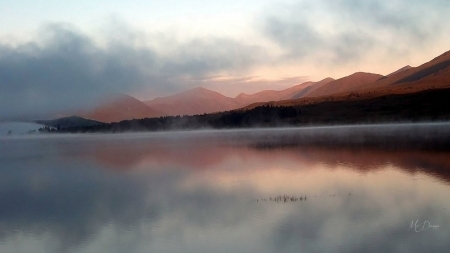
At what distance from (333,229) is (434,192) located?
259 inches

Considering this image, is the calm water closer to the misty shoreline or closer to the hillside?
the misty shoreline

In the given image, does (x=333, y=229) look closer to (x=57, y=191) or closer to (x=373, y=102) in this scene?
(x=57, y=191)

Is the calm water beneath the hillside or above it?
beneath

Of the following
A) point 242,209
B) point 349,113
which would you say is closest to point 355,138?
point 242,209

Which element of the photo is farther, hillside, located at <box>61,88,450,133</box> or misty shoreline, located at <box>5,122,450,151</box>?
hillside, located at <box>61,88,450,133</box>

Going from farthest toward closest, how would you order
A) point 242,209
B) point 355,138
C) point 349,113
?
1. point 349,113
2. point 355,138
3. point 242,209

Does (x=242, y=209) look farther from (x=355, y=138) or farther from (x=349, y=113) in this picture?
(x=349, y=113)

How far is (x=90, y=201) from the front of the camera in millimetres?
20016

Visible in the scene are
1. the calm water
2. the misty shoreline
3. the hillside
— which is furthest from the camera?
the hillside

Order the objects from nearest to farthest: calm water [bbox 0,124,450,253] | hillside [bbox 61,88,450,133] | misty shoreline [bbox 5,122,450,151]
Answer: calm water [bbox 0,124,450,253] < misty shoreline [bbox 5,122,450,151] < hillside [bbox 61,88,450,133]

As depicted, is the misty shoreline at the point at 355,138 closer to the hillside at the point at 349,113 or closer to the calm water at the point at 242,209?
the calm water at the point at 242,209

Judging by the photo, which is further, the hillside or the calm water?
the hillside

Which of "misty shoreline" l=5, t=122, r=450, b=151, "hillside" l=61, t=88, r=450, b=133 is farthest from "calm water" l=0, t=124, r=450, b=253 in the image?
"hillside" l=61, t=88, r=450, b=133

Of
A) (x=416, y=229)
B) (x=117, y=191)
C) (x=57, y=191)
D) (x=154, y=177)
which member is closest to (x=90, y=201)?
(x=117, y=191)
